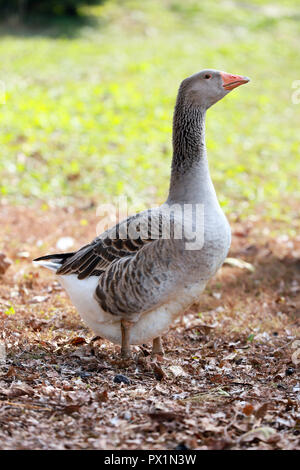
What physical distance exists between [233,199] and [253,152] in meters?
2.95

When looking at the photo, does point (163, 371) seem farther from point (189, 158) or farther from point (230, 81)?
point (230, 81)

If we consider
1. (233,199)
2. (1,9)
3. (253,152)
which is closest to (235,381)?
(233,199)

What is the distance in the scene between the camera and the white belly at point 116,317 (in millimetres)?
5262

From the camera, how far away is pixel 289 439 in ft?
12.6

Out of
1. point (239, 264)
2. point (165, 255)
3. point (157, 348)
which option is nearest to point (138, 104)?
point (239, 264)

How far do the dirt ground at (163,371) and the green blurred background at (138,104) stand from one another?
291cm

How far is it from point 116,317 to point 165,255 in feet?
2.60

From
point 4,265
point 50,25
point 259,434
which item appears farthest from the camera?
point 50,25

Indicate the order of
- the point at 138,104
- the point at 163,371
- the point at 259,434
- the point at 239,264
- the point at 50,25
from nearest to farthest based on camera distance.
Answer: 1. the point at 259,434
2. the point at 163,371
3. the point at 239,264
4. the point at 138,104
5. the point at 50,25

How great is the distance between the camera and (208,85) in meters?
5.50

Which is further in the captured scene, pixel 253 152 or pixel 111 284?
pixel 253 152

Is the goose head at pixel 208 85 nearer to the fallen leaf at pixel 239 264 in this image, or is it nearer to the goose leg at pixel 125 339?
the goose leg at pixel 125 339

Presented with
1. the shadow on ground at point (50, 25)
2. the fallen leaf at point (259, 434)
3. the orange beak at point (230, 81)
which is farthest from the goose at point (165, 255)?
the shadow on ground at point (50, 25)
